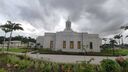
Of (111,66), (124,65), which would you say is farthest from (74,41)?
(111,66)

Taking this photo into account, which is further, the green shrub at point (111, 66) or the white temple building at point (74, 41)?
the white temple building at point (74, 41)

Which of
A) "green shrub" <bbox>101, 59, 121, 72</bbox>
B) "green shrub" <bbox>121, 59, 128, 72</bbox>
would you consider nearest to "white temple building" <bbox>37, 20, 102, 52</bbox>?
"green shrub" <bbox>121, 59, 128, 72</bbox>

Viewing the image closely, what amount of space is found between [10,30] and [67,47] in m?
15.7

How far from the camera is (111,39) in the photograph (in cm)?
5094

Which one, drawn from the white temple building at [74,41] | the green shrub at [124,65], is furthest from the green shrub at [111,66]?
the white temple building at [74,41]

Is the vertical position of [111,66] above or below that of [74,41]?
below

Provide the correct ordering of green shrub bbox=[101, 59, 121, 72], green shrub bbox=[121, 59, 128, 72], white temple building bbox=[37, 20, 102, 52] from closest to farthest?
green shrub bbox=[101, 59, 121, 72] < green shrub bbox=[121, 59, 128, 72] < white temple building bbox=[37, 20, 102, 52]

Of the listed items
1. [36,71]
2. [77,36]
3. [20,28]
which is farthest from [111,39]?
[36,71]

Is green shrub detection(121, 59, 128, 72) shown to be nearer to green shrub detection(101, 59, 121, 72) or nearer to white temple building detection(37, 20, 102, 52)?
green shrub detection(101, 59, 121, 72)

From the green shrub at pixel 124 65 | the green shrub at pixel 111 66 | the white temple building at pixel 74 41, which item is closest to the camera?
the green shrub at pixel 111 66

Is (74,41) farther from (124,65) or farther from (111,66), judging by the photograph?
(111,66)

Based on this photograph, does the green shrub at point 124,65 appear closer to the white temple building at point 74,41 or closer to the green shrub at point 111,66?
the green shrub at point 111,66

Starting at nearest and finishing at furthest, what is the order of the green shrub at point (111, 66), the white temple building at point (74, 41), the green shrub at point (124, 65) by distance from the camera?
the green shrub at point (111, 66)
the green shrub at point (124, 65)
the white temple building at point (74, 41)

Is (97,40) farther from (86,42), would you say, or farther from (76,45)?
(76,45)
